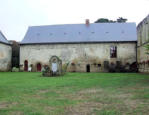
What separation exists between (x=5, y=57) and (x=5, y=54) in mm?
490

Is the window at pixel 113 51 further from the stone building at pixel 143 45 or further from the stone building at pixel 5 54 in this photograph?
the stone building at pixel 5 54

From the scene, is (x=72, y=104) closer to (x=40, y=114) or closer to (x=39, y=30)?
(x=40, y=114)

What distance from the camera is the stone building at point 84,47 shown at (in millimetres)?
29378

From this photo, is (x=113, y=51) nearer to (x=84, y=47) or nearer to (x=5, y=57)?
(x=84, y=47)

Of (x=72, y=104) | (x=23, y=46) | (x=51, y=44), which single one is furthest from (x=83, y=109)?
(x=23, y=46)

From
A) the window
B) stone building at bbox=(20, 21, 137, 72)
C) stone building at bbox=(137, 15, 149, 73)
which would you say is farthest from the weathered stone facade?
stone building at bbox=(137, 15, 149, 73)

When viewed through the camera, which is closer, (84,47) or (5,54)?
(84,47)

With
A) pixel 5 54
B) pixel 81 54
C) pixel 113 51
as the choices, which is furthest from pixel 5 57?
pixel 113 51

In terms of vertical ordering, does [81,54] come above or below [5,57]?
above

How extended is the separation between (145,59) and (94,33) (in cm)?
1044

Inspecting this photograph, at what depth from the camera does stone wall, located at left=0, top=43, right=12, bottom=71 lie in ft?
101

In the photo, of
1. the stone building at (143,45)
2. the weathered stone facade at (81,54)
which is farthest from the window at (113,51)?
the stone building at (143,45)

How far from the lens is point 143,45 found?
2445cm

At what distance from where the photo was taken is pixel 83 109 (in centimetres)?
559
